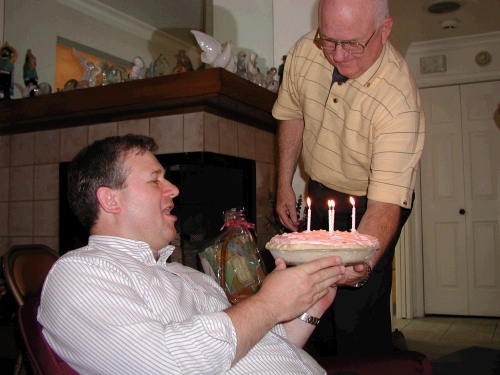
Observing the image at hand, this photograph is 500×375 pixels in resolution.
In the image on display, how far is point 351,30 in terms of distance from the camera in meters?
1.38

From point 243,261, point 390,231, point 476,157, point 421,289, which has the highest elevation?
point 476,157

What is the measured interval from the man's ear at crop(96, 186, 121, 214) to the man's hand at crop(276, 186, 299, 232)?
0.72 metres

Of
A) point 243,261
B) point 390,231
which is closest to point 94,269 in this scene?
point 390,231

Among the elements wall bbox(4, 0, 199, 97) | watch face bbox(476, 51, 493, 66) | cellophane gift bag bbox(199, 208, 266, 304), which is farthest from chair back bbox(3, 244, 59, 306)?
watch face bbox(476, 51, 493, 66)

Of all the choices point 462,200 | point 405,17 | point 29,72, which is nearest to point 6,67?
point 29,72

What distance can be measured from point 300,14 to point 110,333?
2.58 meters

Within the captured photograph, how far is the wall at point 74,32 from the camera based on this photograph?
12.2 feet

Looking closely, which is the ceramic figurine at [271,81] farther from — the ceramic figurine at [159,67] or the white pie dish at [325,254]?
the white pie dish at [325,254]

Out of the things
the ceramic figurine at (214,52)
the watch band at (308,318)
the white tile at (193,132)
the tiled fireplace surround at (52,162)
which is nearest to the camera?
the watch band at (308,318)

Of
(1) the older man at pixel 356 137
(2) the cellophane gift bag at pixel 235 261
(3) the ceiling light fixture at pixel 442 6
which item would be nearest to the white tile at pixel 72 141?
(2) the cellophane gift bag at pixel 235 261

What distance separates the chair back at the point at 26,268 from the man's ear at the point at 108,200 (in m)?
0.97

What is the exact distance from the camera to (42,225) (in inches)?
129

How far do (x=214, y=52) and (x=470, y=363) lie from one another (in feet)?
7.33

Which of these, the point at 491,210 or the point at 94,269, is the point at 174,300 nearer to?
the point at 94,269
